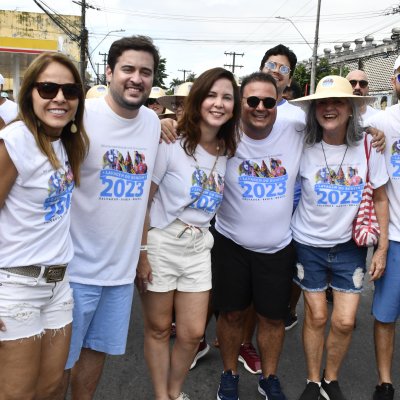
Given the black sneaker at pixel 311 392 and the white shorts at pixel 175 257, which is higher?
the white shorts at pixel 175 257

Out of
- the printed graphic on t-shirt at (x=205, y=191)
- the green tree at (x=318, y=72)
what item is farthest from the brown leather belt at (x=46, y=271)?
the green tree at (x=318, y=72)

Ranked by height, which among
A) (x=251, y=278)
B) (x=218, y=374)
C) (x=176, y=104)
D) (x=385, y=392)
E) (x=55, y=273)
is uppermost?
(x=176, y=104)

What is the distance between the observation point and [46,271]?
6.60 feet

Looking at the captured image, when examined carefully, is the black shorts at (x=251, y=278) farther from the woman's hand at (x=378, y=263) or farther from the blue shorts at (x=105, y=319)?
the blue shorts at (x=105, y=319)

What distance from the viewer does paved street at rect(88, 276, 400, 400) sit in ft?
10.3

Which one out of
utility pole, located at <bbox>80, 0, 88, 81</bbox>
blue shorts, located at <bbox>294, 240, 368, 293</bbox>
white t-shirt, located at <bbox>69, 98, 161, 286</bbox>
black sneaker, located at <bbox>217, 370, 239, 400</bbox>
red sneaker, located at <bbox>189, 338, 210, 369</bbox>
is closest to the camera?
white t-shirt, located at <bbox>69, 98, 161, 286</bbox>

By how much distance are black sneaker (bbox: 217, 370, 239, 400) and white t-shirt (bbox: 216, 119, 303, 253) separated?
927 mm

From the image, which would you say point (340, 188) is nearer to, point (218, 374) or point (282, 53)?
point (218, 374)

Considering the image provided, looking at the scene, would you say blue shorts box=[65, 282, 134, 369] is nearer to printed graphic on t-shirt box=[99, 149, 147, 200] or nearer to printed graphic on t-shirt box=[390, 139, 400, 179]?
printed graphic on t-shirt box=[99, 149, 147, 200]

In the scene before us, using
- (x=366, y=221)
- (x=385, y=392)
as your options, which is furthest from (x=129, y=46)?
(x=385, y=392)

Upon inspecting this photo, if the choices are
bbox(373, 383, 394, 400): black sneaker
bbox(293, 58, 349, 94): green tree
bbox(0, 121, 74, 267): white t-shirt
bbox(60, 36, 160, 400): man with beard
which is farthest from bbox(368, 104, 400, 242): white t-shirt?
bbox(293, 58, 349, 94): green tree

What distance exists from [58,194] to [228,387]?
1.86m

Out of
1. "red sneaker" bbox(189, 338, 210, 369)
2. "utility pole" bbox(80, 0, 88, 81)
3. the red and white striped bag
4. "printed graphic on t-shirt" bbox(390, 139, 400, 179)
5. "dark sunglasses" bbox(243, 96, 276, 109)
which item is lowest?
"red sneaker" bbox(189, 338, 210, 369)

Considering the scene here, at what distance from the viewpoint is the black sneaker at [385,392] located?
3061 millimetres
